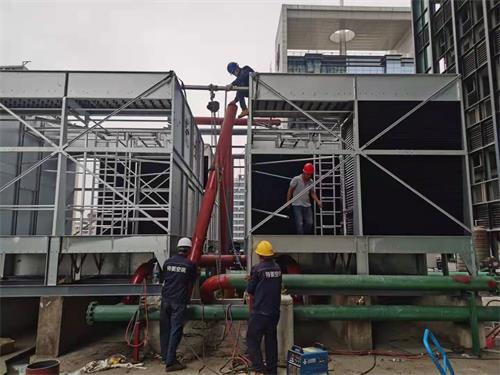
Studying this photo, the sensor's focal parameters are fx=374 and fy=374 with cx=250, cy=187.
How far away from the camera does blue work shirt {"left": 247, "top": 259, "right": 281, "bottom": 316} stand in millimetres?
5781

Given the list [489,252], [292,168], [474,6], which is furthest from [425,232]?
[474,6]

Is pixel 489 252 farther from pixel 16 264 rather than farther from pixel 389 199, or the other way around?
pixel 16 264

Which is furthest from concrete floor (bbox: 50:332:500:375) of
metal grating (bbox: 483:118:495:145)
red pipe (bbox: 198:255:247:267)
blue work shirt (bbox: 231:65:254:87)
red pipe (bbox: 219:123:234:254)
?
metal grating (bbox: 483:118:495:145)

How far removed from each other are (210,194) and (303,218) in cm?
228

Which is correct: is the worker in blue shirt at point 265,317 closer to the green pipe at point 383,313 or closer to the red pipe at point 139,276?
the green pipe at point 383,313

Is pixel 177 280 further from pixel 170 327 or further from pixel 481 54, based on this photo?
pixel 481 54

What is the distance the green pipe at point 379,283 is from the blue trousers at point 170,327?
132 cm

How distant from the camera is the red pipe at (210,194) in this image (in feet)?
27.5

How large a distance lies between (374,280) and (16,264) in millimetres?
8139

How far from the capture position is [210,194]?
880 centimetres

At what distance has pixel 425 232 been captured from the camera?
784 centimetres

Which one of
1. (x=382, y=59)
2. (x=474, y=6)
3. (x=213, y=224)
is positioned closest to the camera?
(x=213, y=224)

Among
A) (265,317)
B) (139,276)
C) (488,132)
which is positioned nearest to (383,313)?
(265,317)

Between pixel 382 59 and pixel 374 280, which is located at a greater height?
pixel 382 59
